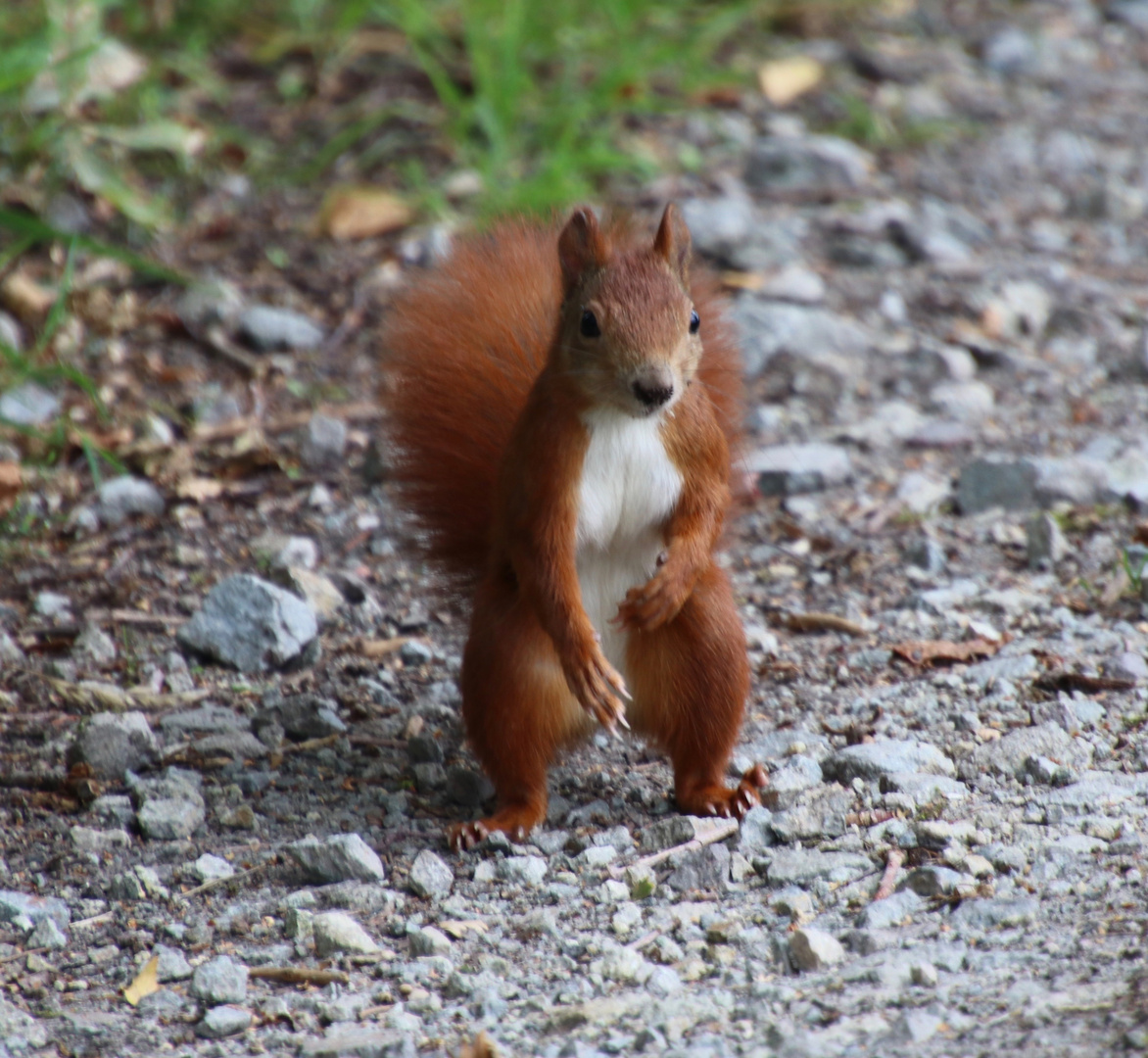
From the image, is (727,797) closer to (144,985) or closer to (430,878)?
(430,878)

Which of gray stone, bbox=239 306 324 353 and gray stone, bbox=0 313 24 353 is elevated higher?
gray stone, bbox=239 306 324 353

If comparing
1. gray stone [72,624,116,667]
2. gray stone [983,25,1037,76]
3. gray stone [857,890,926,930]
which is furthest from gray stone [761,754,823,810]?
gray stone [983,25,1037,76]

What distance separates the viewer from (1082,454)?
153 inches

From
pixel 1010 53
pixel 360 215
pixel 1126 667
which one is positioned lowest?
pixel 1126 667

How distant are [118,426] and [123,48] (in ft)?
6.50

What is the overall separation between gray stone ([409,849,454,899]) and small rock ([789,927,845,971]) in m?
0.55

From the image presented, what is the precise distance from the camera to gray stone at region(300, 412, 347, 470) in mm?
3939

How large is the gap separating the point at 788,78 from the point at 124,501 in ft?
10.6

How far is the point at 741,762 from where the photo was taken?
273 cm

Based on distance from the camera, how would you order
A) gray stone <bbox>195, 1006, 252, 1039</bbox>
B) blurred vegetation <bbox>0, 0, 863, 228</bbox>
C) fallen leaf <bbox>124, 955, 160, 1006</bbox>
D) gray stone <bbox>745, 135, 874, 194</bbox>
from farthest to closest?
gray stone <bbox>745, 135, 874, 194</bbox> → blurred vegetation <bbox>0, 0, 863, 228</bbox> → fallen leaf <bbox>124, 955, 160, 1006</bbox> → gray stone <bbox>195, 1006, 252, 1039</bbox>

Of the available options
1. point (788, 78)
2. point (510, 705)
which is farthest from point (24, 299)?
point (788, 78)

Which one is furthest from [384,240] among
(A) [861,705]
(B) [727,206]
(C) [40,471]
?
(A) [861,705]

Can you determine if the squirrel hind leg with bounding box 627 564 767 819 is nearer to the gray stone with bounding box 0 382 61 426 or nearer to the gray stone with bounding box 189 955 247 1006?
the gray stone with bounding box 189 955 247 1006

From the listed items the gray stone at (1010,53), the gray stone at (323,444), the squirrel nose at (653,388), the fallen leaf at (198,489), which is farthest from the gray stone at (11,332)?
the gray stone at (1010,53)
